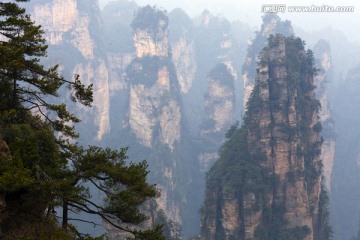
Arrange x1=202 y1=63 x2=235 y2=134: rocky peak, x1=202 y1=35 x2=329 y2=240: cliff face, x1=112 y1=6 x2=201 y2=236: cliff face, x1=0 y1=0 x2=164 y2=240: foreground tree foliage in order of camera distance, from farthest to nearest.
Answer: x1=202 y1=63 x2=235 y2=134: rocky peak → x1=112 y1=6 x2=201 y2=236: cliff face → x1=202 y1=35 x2=329 y2=240: cliff face → x1=0 y1=0 x2=164 y2=240: foreground tree foliage

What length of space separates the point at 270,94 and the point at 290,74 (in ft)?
8.97

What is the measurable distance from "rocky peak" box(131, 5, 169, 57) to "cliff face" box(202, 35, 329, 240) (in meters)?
38.3

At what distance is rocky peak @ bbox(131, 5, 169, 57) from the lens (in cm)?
7669

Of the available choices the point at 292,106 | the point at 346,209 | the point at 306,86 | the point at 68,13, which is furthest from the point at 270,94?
the point at 68,13

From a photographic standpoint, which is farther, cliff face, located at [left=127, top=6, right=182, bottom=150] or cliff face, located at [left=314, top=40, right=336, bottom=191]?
cliff face, located at [left=127, top=6, right=182, bottom=150]

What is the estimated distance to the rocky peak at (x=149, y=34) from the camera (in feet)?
252

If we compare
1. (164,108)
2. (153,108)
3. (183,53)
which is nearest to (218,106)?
(164,108)

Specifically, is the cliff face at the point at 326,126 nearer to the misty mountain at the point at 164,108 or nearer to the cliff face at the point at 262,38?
the misty mountain at the point at 164,108

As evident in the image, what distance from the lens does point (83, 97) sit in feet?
44.6

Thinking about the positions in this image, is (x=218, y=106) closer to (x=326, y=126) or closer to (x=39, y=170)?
(x=326, y=126)

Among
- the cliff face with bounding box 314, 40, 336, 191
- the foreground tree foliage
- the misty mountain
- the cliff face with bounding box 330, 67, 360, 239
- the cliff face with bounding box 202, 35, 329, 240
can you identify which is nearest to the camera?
the foreground tree foliage

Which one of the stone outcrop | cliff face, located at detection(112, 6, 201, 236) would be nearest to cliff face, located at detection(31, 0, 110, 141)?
cliff face, located at detection(112, 6, 201, 236)

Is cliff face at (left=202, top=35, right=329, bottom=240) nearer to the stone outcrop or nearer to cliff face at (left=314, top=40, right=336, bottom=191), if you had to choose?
cliff face at (left=314, top=40, right=336, bottom=191)

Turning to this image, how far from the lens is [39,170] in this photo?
1109cm
